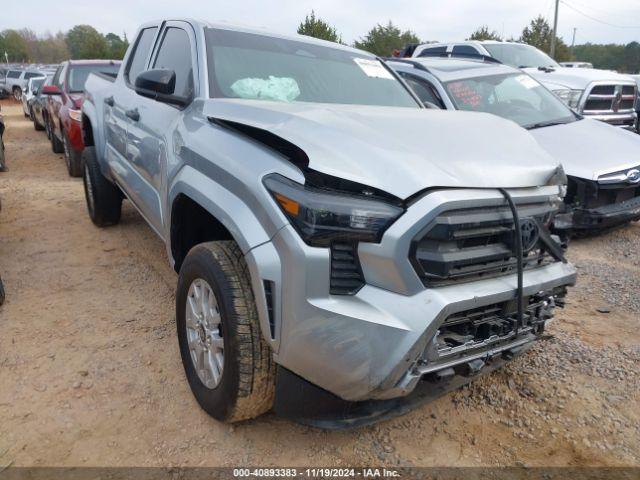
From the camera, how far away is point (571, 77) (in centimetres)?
860

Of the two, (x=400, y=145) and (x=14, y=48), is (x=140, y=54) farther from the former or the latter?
(x=14, y=48)

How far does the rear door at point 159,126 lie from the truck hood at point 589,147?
347cm

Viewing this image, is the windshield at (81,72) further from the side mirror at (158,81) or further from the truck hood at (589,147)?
A: the truck hood at (589,147)

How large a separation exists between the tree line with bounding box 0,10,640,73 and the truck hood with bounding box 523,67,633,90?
9682 mm

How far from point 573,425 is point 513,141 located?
143cm

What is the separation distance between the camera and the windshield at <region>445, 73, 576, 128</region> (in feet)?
19.6

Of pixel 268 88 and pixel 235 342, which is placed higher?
pixel 268 88

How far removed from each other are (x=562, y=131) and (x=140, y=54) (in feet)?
14.3

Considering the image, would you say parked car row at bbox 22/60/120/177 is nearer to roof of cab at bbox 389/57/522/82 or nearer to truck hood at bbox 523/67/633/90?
roof of cab at bbox 389/57/522/82

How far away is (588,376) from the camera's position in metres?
3.06

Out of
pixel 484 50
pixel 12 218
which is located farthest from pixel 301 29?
pixel 12 218

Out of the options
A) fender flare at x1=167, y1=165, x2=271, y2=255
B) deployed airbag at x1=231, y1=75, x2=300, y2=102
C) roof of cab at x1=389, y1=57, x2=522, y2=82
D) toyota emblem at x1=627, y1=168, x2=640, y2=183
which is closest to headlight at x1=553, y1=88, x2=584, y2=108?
roof of cab at x1=389, y1=57, x2=522, y2=82

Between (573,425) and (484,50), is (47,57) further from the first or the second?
(573,425)

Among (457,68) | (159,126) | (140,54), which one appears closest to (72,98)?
(140,54)
